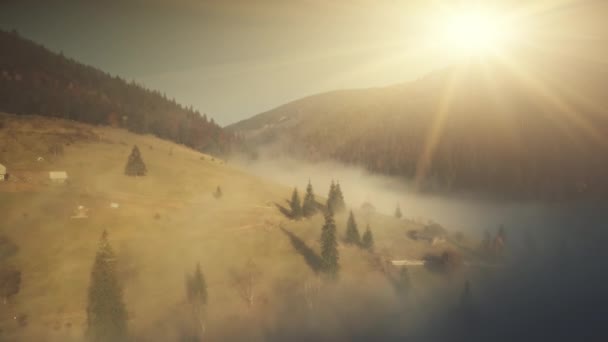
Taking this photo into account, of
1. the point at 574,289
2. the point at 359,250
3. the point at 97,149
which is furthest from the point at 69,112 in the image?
the point at 574,289

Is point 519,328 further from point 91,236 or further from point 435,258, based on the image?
point 91,236

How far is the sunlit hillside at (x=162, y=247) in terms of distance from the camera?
2463 inches

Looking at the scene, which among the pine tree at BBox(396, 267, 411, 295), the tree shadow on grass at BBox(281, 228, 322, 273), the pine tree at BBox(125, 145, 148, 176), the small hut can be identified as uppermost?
the pine tree at BBox(125, 145, 148, 176)

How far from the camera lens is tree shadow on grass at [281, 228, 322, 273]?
86619mm

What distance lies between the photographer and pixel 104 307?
186 feet

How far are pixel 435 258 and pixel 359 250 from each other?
22.2 m

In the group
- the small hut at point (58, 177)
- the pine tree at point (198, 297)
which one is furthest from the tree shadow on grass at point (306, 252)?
the small hut at point (58, 177)

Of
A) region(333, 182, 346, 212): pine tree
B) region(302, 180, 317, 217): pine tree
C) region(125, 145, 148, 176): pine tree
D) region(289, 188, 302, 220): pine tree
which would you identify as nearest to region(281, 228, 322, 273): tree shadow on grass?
region(289, 188, 302, 220): pine tree

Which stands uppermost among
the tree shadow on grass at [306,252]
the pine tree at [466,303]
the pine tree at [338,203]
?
the pine tree at [338,203]

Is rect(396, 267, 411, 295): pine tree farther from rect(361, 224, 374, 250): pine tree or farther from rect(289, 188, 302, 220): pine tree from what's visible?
rect(289, 188, 302, 220): pine tree

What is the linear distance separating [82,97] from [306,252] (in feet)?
399

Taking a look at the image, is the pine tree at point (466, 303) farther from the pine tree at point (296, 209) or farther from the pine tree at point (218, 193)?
the pine tree at point (218, 193)

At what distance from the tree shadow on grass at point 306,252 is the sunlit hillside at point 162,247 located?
343 millimetres

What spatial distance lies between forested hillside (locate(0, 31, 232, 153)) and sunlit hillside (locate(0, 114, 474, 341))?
17.3 metres
